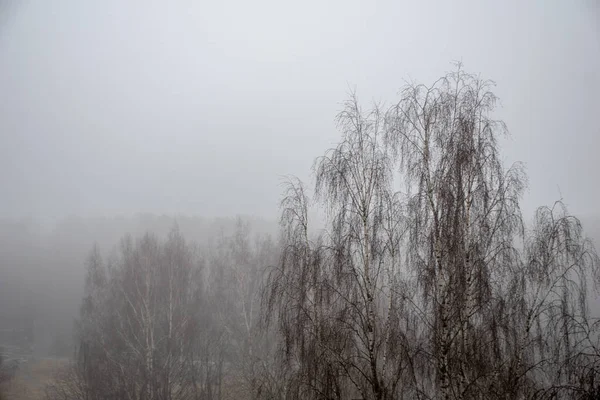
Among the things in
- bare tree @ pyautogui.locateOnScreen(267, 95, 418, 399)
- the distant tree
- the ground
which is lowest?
the ground

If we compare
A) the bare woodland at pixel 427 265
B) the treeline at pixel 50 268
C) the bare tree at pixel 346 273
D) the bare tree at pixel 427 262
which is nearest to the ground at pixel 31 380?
the treeline at pixel 50 268

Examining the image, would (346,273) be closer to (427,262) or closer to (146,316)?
(427,262)

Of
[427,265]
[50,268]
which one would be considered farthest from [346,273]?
[50,268]

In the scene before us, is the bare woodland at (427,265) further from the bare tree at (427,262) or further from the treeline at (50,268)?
the treeline at (50,268)

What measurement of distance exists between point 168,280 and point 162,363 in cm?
572

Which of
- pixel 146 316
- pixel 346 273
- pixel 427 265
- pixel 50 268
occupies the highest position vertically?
pixel 427 265

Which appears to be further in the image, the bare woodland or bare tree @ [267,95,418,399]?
bare tree @ [267,95,418,399]

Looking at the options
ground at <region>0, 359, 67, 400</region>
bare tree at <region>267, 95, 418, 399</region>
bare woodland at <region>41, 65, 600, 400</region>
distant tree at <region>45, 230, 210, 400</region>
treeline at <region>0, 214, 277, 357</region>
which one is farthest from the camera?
treeline at <region>0, 214, 277, 357</region>

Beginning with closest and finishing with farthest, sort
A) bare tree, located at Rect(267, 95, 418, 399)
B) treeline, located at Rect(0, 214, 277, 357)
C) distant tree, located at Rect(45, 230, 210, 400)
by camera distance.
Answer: bare tree, located at Rect(267, 95, 418, 399) < distant tree, located at Rect(45, 230, 210, 400) < treeline, located at Rect(0, 214, 277, 357)

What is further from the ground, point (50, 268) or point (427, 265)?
point (427, 265)

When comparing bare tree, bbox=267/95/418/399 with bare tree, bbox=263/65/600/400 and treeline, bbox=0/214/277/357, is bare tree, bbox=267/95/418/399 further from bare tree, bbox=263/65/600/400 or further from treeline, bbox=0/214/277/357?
treeline, bbox=0/214/277/357

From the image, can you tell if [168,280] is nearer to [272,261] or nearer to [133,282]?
[133,282]

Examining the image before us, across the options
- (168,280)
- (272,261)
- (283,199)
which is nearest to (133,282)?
(168,280)

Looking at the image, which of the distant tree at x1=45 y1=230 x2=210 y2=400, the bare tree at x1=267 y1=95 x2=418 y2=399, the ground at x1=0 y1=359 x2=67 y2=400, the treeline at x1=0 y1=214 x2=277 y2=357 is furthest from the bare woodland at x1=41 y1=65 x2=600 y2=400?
the treeline at x1=0 y1=214 x2=277 y2=357
